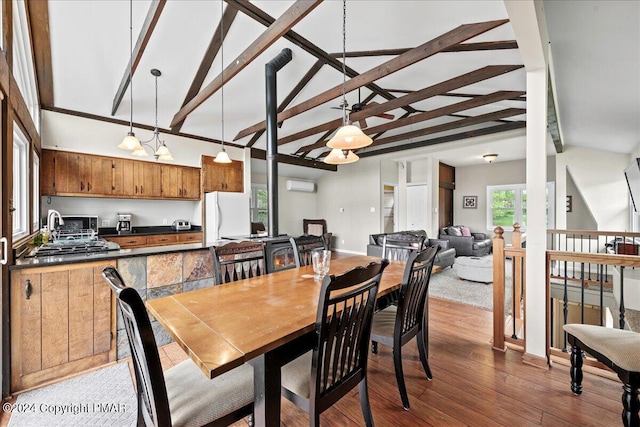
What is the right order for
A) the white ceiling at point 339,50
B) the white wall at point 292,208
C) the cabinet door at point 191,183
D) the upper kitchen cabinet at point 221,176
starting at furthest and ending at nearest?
the white wall at point 292,208, the upper kitchen cabinet at point 221,176, the cabinet door at point 191,183, the white ceiling at point 339,50

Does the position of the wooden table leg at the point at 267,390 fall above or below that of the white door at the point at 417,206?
below

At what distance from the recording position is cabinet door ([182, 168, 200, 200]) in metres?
5.08

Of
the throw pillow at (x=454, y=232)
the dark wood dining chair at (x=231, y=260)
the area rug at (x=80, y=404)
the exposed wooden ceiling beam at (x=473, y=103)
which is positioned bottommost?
the area rug at (x=80, y=404)

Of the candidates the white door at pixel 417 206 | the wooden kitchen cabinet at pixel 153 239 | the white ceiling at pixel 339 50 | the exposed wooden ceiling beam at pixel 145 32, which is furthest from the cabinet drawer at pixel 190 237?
the white door at pixel 417 206

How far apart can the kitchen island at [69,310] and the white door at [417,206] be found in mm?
6681

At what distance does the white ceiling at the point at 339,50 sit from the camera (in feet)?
7.31

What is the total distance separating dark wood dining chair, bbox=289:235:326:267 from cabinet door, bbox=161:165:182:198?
351 centimetres

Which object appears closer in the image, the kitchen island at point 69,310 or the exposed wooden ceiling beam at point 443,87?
the kitchen island at point 69,310

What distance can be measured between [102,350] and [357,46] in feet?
13.3

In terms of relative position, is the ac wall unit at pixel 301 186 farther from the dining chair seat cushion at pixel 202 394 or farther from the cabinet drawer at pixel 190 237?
the dining chair seat cushion at pixel 202 394

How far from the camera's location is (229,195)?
509 cm

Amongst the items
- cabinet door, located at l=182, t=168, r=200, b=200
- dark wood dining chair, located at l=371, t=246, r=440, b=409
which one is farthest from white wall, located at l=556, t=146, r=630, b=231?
cabinet door, located at l=182, t=168, r=200, b=200

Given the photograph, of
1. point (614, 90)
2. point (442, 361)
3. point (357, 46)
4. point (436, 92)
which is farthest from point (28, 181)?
point (614, 90)

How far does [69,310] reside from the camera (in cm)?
193
